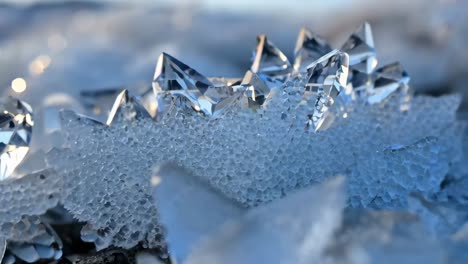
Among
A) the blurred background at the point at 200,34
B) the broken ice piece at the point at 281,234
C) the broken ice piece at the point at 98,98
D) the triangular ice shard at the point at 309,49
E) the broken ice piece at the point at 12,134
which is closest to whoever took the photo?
the broken ice piece at the point at 281,234

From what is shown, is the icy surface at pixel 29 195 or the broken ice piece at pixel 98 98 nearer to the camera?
the icy surface at pixel 29 195

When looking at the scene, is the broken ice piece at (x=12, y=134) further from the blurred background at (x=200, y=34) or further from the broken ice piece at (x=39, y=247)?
the blurred background at (x=200, y=34)

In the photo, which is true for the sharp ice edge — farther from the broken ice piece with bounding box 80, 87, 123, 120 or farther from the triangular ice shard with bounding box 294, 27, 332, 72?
the broken ice piece with bounding box 80, 87, 123, 120

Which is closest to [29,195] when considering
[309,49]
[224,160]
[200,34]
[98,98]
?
[224,160]

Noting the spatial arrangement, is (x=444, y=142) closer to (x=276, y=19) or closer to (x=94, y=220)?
(x=94, y=220)

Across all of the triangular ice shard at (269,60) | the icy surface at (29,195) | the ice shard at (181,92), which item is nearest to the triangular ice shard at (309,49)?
the triangular ice shard at (269,60)

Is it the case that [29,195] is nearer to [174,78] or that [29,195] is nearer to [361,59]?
[174,78]

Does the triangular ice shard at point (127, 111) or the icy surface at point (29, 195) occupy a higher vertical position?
the triangular ice shard at point (127, 111)

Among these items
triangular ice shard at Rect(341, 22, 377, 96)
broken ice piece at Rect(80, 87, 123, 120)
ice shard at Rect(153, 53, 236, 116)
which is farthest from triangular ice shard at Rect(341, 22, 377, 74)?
broken ice piece at Rect(80, 87, 123, 120)
